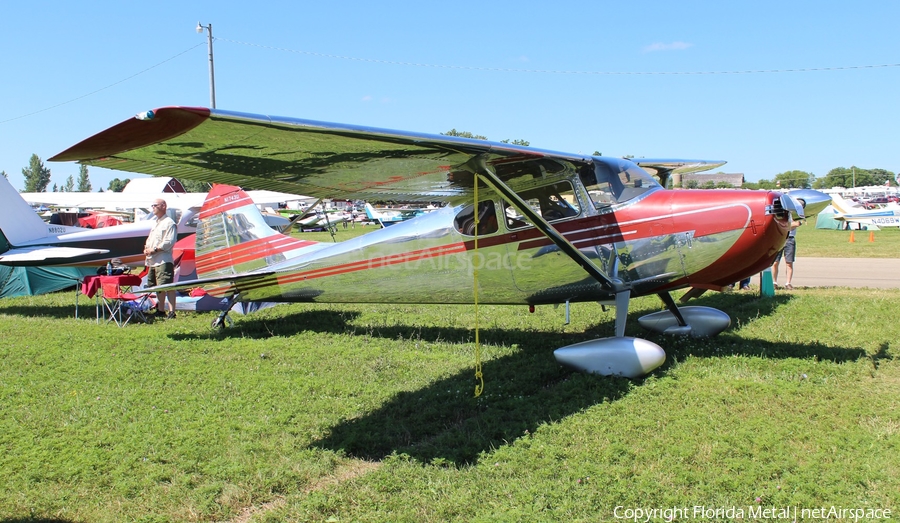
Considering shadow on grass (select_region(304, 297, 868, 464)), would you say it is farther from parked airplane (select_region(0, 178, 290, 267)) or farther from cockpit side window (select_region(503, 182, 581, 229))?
parked airplane (select_region(0, 178, 290, 267))

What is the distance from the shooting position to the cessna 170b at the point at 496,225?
14.8ft

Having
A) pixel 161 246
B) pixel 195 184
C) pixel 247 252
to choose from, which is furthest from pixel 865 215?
pixel 195 184

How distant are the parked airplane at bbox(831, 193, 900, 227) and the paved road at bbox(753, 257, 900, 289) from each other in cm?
1661

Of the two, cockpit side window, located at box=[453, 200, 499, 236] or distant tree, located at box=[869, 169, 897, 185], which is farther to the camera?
distant tree, located at box=[869, 169, 897, 185]

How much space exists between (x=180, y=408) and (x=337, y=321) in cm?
393

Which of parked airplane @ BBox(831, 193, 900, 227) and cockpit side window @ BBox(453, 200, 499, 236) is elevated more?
cockpit side window @ BBox(453, 200, 499, 236)

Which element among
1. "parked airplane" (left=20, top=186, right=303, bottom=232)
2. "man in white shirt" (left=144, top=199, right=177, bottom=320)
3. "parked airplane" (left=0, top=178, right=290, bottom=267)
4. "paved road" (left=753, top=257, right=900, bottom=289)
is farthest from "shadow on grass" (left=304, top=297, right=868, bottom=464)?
"parked airplane" (left=20, top=186, right=303, bottom=232)

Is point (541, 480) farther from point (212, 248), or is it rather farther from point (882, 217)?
point (882, 217)

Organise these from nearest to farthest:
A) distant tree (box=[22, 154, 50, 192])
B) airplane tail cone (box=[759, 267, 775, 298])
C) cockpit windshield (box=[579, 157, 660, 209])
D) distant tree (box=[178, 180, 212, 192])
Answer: distant tree (box=[178, 180, 212, 192]), cockpit windshield (box=[579, 157, 660, 209]), airplane tail cone (box=[759, 267, 775, 298]), distant tree (box=[22, 154, 50, 192])

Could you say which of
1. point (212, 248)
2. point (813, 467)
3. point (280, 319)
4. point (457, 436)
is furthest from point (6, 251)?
point (813, 467)

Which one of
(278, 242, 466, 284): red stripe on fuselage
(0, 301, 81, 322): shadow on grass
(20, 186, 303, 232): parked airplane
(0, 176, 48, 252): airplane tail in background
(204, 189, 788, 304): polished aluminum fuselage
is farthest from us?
(20, 186, 303, 232): parked airplane

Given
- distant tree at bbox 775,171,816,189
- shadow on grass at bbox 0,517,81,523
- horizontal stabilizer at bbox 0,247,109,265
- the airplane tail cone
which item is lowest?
shadow on grass at bbox 0,517,81,523

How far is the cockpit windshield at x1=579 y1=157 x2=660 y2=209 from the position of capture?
6.61 meters

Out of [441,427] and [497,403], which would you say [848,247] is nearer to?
[497,403]
